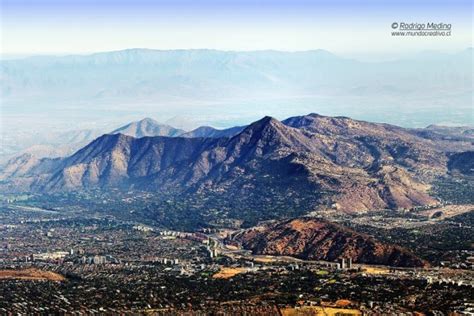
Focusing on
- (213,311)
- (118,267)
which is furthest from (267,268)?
(213,311)

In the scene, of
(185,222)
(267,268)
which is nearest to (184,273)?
(267,268)

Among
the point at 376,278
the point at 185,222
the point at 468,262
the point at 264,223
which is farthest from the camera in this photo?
the point at 185,222

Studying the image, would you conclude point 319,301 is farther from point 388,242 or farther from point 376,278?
point 388,242

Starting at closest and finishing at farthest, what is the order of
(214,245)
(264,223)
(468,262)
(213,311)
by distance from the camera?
(213,311)
(468,262)
(214,245)
(264,223)

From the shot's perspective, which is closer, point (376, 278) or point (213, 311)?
point (213, 311)

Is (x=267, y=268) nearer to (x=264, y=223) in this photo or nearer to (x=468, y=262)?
(x=468, y=262)

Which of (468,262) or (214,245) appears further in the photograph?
(214,245)
